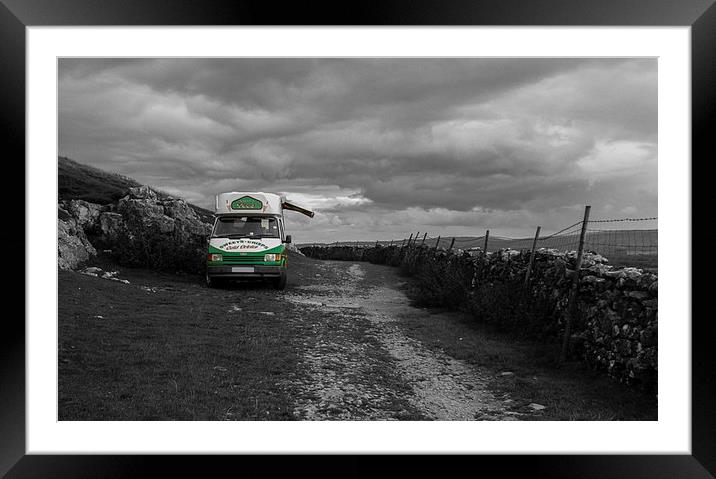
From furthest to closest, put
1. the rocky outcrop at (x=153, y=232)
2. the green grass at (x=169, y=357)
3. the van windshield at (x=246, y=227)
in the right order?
the rocky outcrop at (x=153, y=232)
the van windshield at (x=246, y=227)
the green grass at (x=169, y=357)

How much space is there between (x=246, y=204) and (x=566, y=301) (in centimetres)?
898

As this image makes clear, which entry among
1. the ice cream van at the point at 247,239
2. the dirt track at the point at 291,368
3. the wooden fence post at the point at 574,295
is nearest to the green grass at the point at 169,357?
the dirt track at the point at 291,368

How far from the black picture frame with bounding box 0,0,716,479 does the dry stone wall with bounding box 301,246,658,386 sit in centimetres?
153

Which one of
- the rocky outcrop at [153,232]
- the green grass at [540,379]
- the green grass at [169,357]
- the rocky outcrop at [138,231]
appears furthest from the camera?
the rocky outcrop at [153,232]

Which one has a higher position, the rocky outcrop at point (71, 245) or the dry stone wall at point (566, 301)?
the rocky outcrop at point (71, 245)

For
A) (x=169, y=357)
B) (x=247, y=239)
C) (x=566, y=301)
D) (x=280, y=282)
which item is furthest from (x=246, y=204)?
(x=566, y=301)

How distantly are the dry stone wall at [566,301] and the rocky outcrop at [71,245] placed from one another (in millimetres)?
9501

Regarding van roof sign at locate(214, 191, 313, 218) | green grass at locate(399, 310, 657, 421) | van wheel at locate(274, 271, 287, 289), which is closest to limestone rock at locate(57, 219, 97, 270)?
van roof sign at locate(214, 191, 313, 218)

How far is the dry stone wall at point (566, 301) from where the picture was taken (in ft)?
18.1

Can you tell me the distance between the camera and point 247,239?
43.1 ft

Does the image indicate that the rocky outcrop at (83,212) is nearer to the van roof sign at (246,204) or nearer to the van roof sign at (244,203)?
the van roof sign at (244,203)

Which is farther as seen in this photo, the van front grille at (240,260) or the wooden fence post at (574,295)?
the van front grille at (240,260)

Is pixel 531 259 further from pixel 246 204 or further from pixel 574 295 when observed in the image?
pixel 246 204

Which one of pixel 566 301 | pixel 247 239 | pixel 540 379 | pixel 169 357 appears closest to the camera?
pixel 540 379
